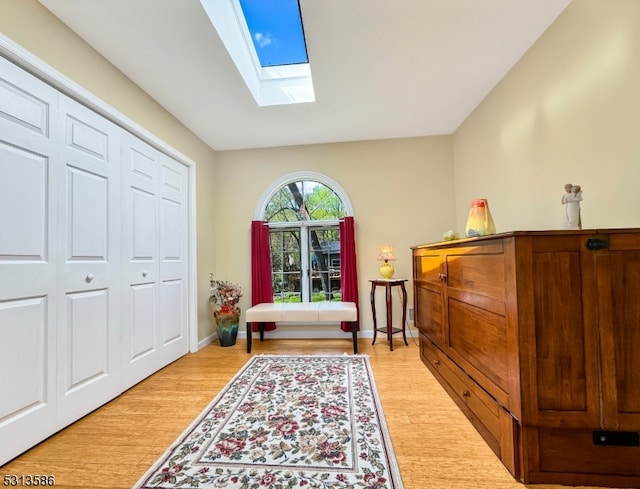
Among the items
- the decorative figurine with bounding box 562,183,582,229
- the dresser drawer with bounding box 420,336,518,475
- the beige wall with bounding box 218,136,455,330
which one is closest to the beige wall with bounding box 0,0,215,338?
the beige wall with bounding box 218,136,455,330

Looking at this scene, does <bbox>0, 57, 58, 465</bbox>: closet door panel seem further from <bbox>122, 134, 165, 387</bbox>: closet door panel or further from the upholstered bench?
the upholstered bench

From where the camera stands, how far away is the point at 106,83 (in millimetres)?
2203

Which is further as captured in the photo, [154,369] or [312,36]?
[154,369]

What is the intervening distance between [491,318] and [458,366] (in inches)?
25.1

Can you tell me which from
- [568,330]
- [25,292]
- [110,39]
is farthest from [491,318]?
[110,39]

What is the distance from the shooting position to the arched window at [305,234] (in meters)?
4.02

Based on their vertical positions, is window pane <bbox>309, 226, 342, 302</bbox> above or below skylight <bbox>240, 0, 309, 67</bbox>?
below

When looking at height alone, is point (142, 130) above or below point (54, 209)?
above

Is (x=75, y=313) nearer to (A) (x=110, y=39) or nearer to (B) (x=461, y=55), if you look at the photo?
(A) (x=110, y=39)

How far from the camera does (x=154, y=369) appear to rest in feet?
8.89

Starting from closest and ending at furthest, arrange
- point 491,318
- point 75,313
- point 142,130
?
point 491,318 < point 75,313 < point 142,130

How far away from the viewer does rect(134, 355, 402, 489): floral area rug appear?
1365 millimetres

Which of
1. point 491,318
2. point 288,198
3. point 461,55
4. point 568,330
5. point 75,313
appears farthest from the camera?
point 288,198

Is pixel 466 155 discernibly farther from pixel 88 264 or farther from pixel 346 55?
pixel 88 264
